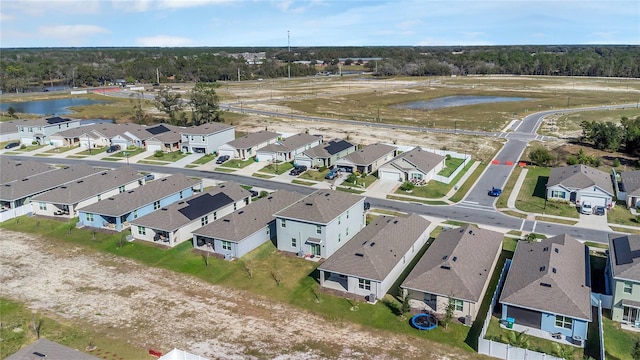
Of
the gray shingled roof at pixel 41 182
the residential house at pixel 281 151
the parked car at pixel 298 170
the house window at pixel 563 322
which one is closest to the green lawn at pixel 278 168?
the residential house at pixel 281 151

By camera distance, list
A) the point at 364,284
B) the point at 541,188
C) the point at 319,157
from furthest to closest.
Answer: the point at 319,157, the point at 541,188, the point at 364,284


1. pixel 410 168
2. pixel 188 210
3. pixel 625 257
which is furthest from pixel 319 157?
pixel 625 257

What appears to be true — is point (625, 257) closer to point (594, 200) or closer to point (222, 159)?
point (594, 200)

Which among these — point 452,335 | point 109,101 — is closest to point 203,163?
point 452,335

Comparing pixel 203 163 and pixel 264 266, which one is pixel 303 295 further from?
pixel 203 163

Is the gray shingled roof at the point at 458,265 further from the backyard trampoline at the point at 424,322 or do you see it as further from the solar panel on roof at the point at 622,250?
the solar panel on roof at the point at 622,250

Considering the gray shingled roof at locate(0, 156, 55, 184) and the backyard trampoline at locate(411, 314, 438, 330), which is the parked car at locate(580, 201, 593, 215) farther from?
the gray shingled roof at locate(0, 156, 55, 184)
